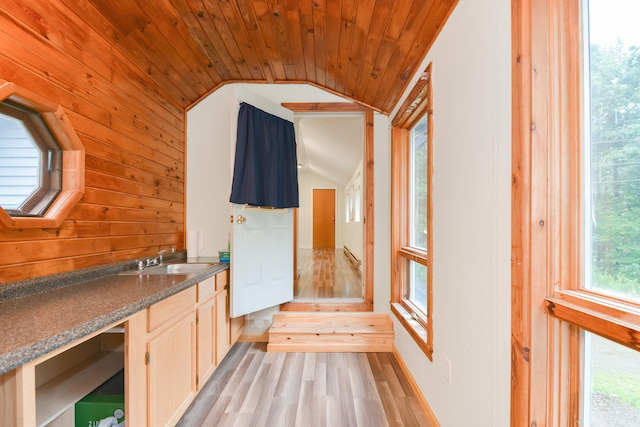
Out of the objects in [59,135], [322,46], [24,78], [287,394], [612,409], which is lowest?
[287,394]

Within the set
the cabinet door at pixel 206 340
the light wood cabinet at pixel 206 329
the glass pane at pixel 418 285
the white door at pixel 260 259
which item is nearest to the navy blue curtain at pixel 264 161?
the white door at pixel 260 259

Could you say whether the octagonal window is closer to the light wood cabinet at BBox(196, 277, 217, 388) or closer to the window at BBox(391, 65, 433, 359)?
the light wood cabinet at BBox(196, 277, 217, 388)

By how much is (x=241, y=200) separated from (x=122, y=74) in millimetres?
1092

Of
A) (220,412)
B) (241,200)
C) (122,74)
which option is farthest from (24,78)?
(220,412)

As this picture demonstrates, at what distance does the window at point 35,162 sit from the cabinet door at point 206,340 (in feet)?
3.03

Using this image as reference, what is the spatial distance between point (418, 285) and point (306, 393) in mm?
1096

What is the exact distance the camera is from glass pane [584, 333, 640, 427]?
Answer: 2.16 ft

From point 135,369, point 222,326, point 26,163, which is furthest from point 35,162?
point 222,326

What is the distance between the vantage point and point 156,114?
6.84ft

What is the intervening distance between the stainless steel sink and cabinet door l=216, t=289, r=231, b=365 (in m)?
0.27

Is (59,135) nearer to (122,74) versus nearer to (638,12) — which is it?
(122,74)

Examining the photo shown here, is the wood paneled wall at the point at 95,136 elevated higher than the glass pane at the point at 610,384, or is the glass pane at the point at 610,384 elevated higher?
the wood paneled wall at the point at 95,136

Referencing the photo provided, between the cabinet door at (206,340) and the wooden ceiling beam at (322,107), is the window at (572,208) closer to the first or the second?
the cabinet door at (206,340)

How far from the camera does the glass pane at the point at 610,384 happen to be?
66 cm
